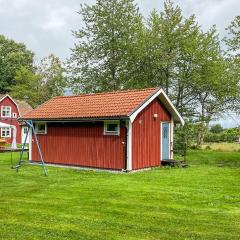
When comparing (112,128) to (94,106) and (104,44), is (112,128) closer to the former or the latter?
(94,106)

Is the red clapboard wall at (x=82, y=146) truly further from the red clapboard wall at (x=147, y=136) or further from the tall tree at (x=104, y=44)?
the tall tree at (x=104, y=44)

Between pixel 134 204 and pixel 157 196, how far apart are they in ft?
4.45

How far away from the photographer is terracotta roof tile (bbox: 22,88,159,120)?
732 inches

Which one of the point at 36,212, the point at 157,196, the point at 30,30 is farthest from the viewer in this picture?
the point at 30,30

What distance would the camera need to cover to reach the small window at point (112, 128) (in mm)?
18538

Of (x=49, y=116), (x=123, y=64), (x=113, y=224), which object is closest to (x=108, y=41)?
(x=123, y=64)

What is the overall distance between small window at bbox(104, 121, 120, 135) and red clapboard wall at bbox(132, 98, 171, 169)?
29.8 inches

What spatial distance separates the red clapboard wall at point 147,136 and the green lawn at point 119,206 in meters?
1.96

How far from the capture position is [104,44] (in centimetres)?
3569

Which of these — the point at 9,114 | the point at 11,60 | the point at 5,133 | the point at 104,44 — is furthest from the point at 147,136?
the point at 11,60

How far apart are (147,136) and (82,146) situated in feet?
10.4

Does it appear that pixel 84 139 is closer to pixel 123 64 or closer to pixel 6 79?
pixel 123 64

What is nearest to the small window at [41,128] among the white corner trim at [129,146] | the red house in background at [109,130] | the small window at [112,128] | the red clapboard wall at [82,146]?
the red house in background at [109,130]

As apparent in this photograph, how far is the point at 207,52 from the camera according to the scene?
1244 inches
